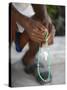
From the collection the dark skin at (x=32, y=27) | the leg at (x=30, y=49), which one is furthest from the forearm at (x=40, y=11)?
the leg at (x=30, y=49)

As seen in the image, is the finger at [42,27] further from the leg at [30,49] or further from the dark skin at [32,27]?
the leg at [30,49]

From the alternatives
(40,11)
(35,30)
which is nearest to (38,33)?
(35,30)

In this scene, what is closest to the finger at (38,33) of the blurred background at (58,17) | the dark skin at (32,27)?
the dark skin at (32,27)

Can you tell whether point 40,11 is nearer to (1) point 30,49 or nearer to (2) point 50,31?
(2) point 50,31

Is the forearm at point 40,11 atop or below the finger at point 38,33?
atop

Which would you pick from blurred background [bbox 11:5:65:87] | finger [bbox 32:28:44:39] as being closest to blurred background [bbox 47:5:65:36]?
blurred background [bbox 11:5:65:87]

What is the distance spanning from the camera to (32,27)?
1581 mm

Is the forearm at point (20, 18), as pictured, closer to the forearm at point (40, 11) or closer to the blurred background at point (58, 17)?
the forearm at point (40, 11)

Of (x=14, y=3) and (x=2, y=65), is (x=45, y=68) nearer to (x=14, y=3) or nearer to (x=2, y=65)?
(x=2, y=65)

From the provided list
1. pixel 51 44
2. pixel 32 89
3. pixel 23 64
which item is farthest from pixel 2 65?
pixel 51 44

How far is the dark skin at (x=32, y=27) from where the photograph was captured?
155cm

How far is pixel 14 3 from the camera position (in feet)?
5.09

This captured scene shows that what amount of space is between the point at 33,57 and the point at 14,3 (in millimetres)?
379

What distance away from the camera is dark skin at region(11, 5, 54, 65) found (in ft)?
5.09
